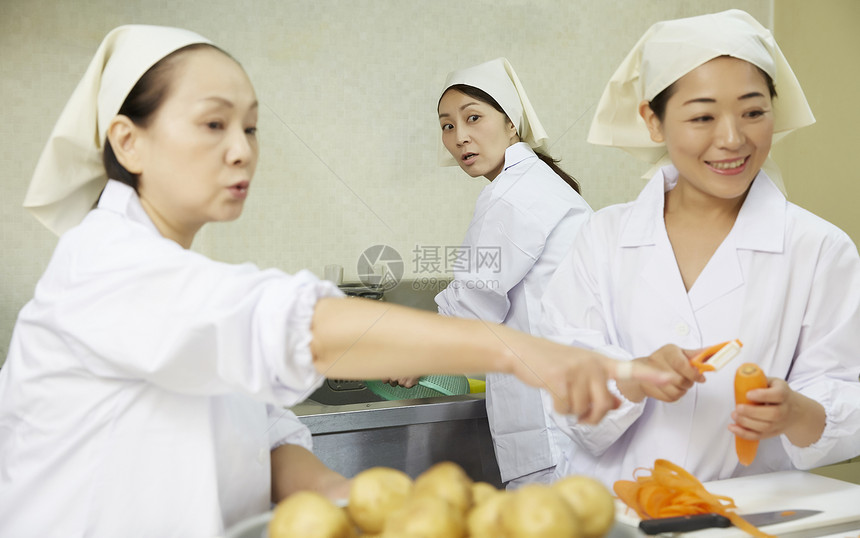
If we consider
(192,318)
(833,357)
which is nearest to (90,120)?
(192,318)

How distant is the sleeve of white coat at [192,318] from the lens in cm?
51

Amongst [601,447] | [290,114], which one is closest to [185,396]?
[601,447]

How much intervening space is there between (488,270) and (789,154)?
4.09ft

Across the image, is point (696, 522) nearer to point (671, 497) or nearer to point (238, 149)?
point (671, 497)

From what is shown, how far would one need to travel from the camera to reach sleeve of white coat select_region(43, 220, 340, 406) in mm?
509

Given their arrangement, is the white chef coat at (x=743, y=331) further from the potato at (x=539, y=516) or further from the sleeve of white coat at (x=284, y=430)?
the potato at (x=539, y=516)

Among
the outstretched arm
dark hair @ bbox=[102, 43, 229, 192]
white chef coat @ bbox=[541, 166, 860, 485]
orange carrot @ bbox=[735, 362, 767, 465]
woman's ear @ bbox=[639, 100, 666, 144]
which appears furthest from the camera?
woman's ear @ bbox=[639, 100, 666, 144]

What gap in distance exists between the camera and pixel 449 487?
45 centimetres

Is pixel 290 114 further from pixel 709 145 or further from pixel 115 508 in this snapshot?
pixel 115 508

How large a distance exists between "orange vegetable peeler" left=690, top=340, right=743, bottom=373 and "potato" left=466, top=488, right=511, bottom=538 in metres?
0.28

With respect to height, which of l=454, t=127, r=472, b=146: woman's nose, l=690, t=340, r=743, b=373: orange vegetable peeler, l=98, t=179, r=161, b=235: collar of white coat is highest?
l=454, t=127, r=472, b=146: woman's nose

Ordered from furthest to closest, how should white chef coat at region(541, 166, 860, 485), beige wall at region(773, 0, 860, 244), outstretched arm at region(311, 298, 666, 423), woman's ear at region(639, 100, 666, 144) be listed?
beige wall at region(773, 0, 860, 244), woman's ear at region(639, 100, 666, 144), white chef coat at region(541, 166, 860, 485), outstretched arm at region(311, 298, 666, 423)

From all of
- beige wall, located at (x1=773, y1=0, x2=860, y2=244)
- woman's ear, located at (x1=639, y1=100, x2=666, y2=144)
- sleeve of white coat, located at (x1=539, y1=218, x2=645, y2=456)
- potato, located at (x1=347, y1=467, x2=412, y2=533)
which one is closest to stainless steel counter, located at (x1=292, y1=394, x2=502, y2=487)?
sleeve of white coat, located at (x1=539, y1=218, x2=645, y2=456)

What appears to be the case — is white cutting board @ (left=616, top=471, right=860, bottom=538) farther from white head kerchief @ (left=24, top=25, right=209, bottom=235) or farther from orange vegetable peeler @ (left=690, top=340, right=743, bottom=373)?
white head kerchief @ (left=24, top=25, right=209, bottom=235)
